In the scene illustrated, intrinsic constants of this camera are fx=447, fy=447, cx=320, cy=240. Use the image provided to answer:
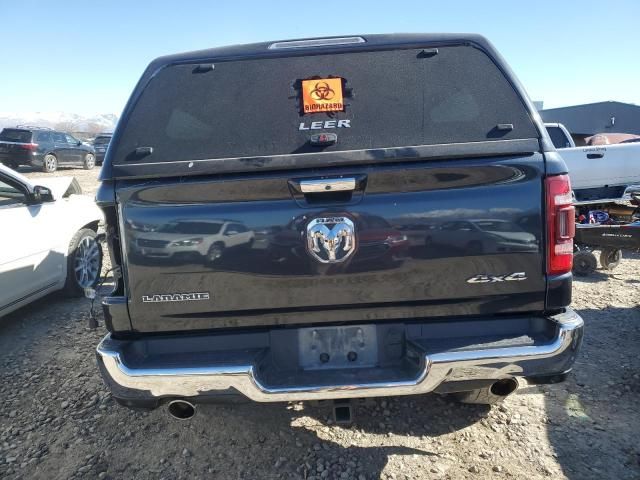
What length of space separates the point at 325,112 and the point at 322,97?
0.27ft

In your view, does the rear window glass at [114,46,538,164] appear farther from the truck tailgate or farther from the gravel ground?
the gravel ground

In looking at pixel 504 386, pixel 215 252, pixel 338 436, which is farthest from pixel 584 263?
pixel 215 252

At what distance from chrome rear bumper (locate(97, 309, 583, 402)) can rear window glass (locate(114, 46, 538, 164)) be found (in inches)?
38.9

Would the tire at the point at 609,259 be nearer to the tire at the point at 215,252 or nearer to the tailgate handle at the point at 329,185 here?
the tailgate handle at the point at 329,185

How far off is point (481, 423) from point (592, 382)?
1.04 metres

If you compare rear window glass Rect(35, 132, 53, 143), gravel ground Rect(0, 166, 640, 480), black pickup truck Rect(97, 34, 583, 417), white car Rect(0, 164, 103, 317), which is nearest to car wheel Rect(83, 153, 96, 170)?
rear window glass Rect(35, 132, 53, 143)

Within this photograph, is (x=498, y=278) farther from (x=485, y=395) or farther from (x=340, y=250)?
(x=485, y=395)

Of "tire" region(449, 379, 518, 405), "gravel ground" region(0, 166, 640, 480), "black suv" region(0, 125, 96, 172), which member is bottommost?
"gravel ground" region(0, 166, 640, 480)

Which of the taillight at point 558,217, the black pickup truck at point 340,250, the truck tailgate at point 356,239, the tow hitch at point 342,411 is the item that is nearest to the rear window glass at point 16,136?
the black pickup truck at point 340,250

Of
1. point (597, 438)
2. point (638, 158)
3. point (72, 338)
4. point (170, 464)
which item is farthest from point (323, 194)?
point (638, 158)

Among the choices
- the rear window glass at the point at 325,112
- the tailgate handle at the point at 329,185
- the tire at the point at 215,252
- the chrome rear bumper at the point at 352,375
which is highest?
the rear window glass at the point at 325,112

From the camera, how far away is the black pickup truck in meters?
2.04

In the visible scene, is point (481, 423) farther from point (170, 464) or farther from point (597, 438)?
point (170, 464)

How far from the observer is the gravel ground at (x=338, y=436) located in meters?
2.47
